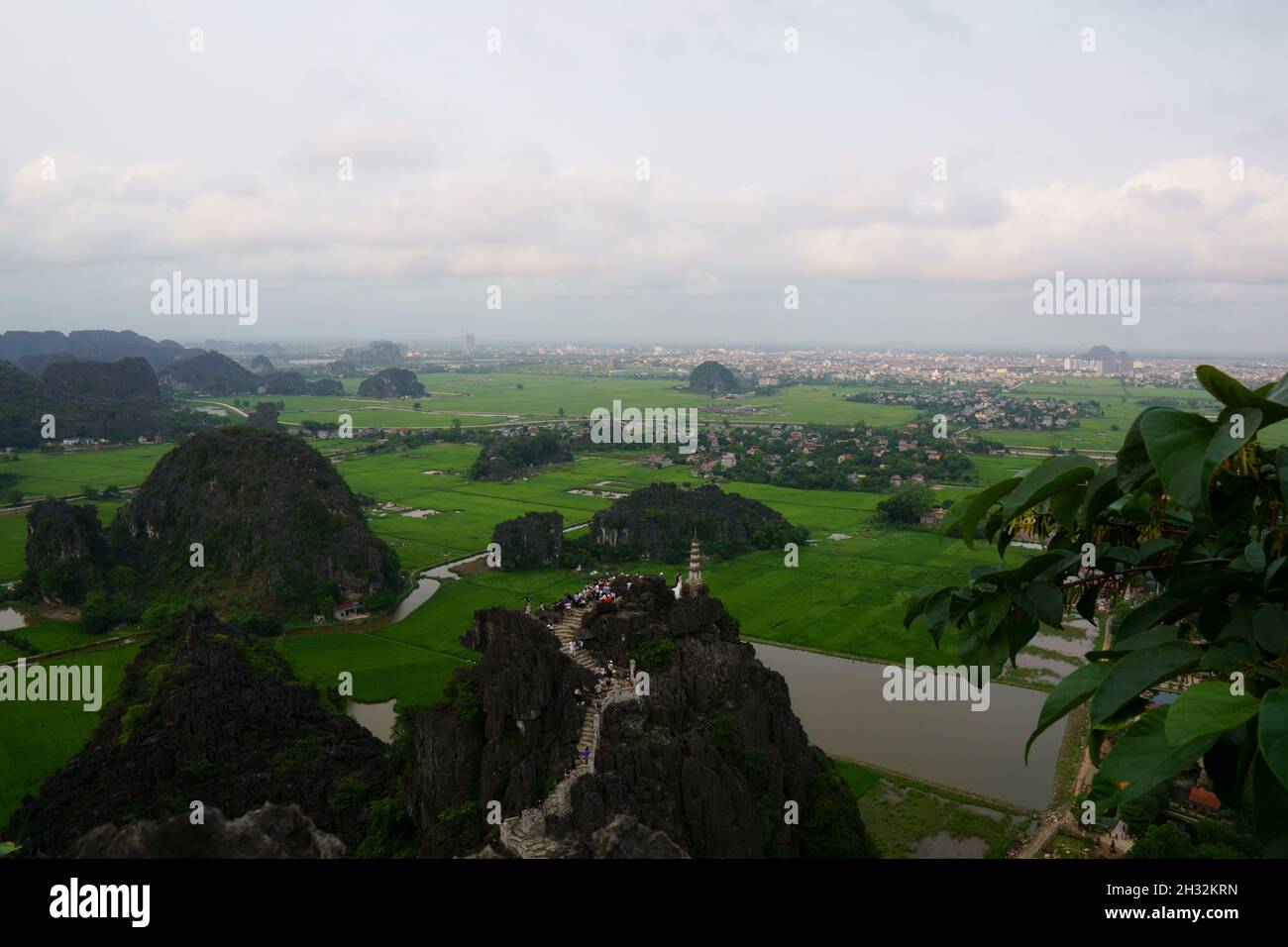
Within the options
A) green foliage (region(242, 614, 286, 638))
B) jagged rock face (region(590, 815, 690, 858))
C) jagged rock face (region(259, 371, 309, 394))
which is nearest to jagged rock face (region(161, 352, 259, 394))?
jagged rock face (region(259, 371, 309, 394))

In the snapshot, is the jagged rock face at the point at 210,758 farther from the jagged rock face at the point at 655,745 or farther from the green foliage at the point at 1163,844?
the green foliage at the point at 1163,844

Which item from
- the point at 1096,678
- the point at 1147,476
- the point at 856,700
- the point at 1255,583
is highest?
the point at 1147,476

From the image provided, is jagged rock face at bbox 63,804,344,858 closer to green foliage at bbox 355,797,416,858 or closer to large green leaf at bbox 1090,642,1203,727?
large green leaf at bbox 1090,642,1203,727

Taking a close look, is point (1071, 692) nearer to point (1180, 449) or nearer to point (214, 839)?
point (1180, 449)

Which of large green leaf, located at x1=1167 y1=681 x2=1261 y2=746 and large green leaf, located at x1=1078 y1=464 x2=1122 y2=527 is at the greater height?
large green leaf, located at x1=1078 y1=464 x2=1122 y2=527
